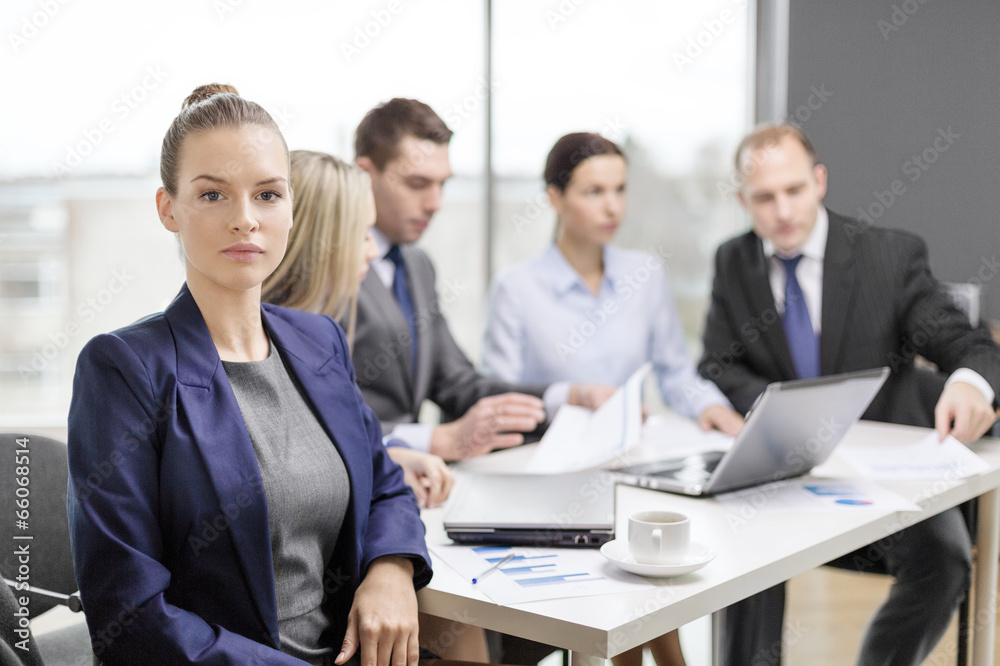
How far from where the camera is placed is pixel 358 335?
80.7 inches

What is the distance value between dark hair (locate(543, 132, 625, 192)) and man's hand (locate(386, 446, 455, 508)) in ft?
4.17

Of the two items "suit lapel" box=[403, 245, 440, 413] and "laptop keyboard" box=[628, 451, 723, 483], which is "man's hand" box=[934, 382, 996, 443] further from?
"suit lapel" box=[403, 245, 440, 413]

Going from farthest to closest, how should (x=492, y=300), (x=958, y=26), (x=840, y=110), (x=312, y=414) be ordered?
(x=840, y=110), (x=958, y=26), (x=492, y=300), (x=312, y=414)

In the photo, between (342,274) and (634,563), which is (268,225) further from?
(634,563)

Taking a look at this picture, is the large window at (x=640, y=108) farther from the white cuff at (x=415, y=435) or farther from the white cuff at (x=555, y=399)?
the white cuff at (x=415, y=435)

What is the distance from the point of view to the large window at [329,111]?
8.86ft

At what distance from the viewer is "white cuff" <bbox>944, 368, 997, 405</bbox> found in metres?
2.00

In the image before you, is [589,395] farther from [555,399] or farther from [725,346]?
[725,346]

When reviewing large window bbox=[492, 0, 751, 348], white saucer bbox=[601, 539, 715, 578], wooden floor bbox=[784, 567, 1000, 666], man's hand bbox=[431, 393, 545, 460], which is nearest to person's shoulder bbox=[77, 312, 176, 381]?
white saucer bbox=[601, 539, 715, 578]

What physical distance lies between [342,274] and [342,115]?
6.35ft

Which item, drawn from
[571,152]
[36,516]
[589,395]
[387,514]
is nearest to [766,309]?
[589,395]

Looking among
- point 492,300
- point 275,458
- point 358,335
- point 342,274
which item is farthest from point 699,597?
point 492,300

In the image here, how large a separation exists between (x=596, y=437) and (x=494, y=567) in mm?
605

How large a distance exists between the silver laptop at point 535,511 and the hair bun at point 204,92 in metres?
0.73
